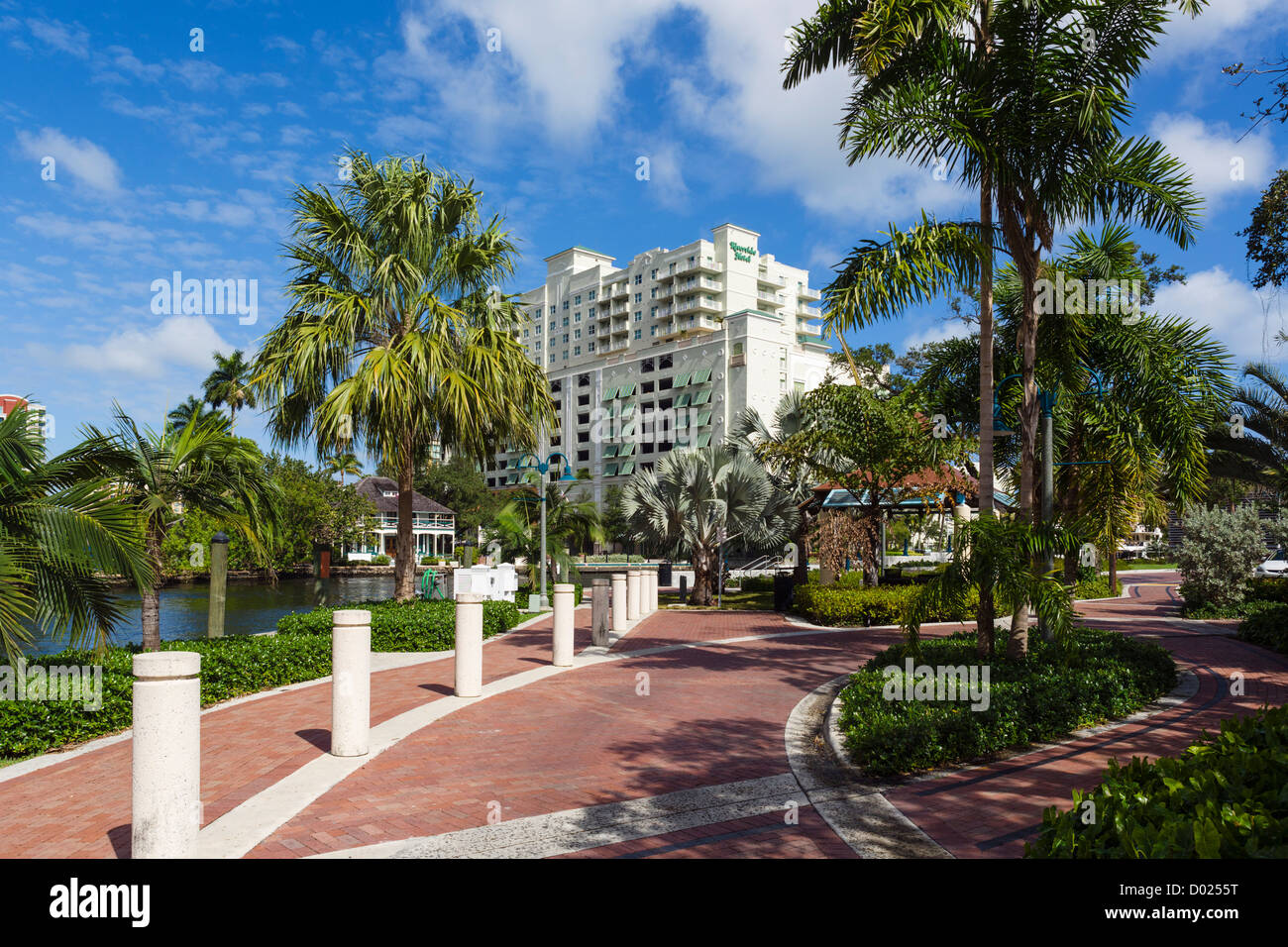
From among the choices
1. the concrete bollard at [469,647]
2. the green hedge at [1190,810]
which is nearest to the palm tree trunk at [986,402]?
the green hedge at [1190,810]

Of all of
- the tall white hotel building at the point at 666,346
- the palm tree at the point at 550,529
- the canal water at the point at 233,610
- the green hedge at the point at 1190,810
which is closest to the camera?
the green hedge at the point at 1190,810

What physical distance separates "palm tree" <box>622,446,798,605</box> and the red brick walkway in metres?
11.0

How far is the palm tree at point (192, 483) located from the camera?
9.35 m

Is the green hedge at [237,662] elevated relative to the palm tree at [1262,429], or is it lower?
lower

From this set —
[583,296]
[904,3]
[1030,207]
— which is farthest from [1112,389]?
[583,296]

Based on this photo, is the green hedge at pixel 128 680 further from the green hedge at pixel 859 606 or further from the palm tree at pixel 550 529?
the palm tree at pixel 550 529

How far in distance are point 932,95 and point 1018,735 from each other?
267 inches

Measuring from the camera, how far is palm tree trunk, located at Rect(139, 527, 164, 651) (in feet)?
28.6

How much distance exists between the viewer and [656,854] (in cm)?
484

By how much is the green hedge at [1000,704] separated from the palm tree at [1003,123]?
81cm

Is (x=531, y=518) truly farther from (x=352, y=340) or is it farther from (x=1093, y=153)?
(x=1093, y=153)

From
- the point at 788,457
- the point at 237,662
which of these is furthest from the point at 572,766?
the point at 788,457

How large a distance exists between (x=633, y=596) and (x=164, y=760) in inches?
614

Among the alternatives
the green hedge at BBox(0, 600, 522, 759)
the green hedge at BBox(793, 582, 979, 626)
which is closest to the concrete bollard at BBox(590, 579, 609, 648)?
the green hedge at BBox(0, 600, 522, 759)
